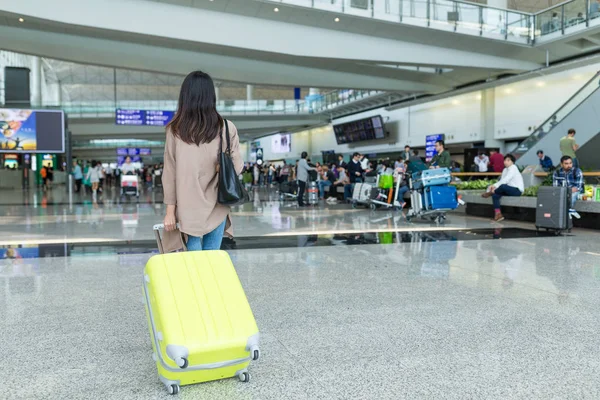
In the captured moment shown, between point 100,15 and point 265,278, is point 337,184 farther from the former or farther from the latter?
point 265,278

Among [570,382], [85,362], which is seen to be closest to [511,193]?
[570,382]

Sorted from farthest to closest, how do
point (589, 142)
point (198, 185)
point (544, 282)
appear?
point (589, 142) → point (544, 282) → point (198, 185)

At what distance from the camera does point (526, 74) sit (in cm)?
2281

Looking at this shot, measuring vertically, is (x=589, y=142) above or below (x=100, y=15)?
below

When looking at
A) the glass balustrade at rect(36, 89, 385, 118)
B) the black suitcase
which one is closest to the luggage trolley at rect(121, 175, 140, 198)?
the black suitcase

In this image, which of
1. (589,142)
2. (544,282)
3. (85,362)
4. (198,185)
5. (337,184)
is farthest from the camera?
(337,184)

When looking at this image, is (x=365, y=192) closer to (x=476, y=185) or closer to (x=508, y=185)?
(x=476, y=185)

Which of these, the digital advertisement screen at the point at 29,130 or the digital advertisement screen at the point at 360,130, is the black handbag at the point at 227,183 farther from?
the digital advertisement screen at the point at 360,130

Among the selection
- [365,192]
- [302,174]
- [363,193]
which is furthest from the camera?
[302,174]

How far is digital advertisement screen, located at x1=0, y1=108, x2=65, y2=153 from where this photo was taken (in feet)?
78.1

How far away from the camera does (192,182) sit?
3.36 metres

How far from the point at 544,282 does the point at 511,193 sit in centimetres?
719

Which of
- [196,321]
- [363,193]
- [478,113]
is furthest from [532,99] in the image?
[196,321]

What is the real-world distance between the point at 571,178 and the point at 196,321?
9955 mm
